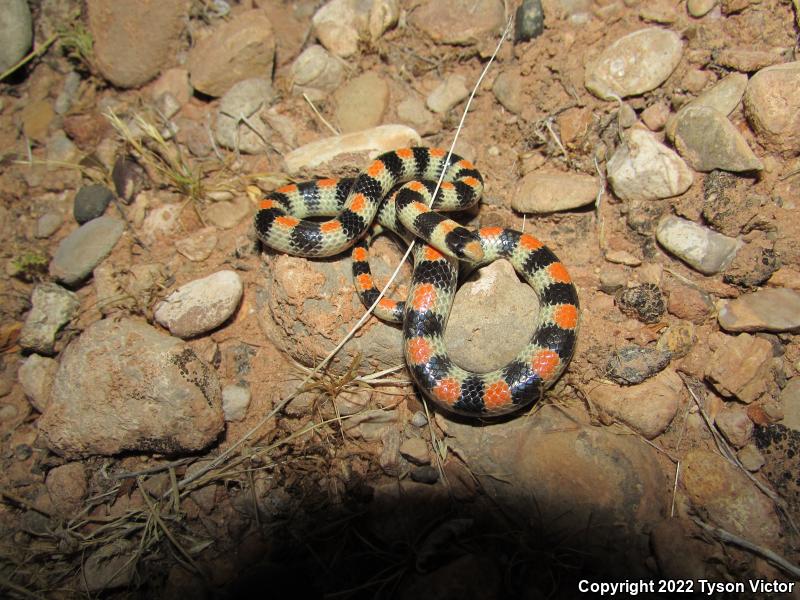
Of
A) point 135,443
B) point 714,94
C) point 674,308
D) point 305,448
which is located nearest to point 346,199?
point 305,448

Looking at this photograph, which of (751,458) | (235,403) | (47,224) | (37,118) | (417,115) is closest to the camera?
(751,458)

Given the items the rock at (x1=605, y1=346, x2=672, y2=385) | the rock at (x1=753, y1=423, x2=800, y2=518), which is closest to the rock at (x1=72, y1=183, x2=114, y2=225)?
the rock at (x1=605, y1=346, x2=672, y2=385)

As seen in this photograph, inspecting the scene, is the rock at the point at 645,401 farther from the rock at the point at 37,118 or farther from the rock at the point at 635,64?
the rock at the point at 37,118

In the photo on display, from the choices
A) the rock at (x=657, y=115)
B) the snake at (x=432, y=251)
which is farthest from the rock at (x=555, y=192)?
the rock at (x=657, y=115)

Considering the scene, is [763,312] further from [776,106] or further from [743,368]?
[776,106]

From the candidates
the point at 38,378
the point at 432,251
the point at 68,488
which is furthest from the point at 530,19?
the point at 68,488

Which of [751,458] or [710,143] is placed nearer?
[751,458]

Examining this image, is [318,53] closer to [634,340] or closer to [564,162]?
[564,162]
